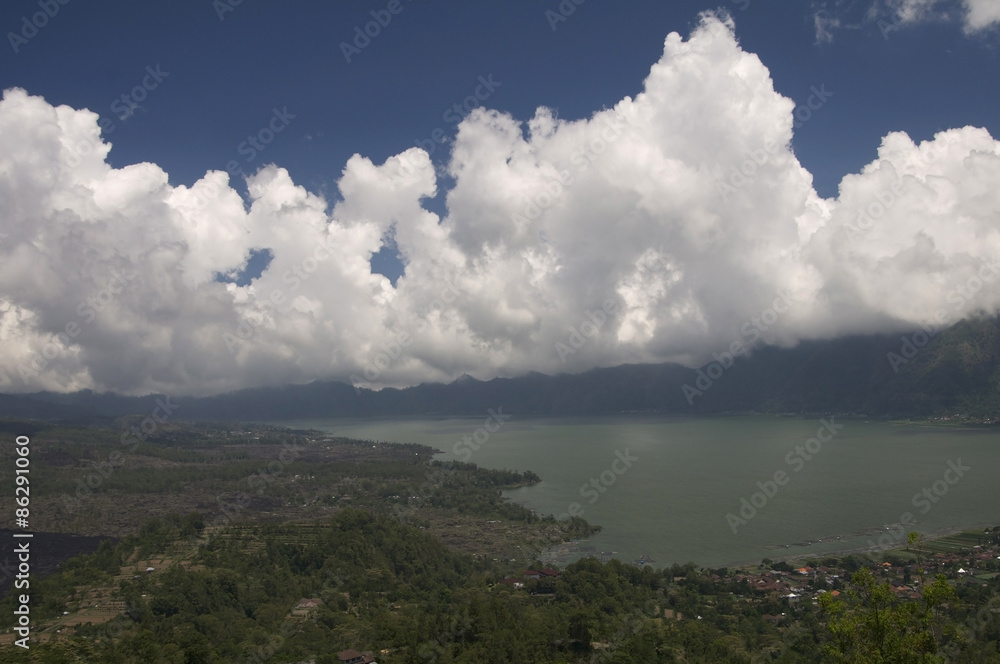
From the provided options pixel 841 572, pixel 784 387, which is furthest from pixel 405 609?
pixel 784 387

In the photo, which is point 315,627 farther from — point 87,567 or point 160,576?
point 87,567

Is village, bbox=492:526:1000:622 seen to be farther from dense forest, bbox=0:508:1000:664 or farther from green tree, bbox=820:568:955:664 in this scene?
green tree, bbox=820:568:955:664

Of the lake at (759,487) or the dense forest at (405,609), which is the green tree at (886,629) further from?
the lake at (759,487)

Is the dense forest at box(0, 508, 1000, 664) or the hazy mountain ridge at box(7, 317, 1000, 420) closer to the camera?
the dense forest at box(0, 508, 1000, 664)

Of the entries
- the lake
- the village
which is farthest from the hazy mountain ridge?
the village

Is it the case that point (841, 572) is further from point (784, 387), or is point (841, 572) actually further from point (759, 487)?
point (784, 387)
